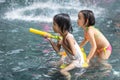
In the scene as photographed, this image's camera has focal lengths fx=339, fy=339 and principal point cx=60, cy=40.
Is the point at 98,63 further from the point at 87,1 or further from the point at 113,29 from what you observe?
the point at 87,1

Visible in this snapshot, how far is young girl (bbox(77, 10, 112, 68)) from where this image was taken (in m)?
6.40

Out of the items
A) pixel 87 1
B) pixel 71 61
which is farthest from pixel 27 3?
pixel 71 61

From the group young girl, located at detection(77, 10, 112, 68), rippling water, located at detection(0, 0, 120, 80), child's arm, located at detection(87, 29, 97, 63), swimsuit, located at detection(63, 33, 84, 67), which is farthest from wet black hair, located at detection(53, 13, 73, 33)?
rippling water, located at detection(0, 0, 120, 80)

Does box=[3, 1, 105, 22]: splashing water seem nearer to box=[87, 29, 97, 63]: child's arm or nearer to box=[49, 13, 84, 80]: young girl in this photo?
box=[87, 29, 97, 63]: child's arm

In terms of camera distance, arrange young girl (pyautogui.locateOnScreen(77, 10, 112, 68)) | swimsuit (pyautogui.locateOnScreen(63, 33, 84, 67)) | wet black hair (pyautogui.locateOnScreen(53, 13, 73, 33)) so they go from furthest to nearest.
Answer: young girl (pyautogui.locateOnScreen(77, 10, 112, 68)), swimsuit (pyautogui.locateOnScreen(63, 33, 84, 67)), wet black hair (pyautogui.locateOnScreen(53, 13, 73, 33))

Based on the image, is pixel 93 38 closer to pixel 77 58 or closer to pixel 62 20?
pixel 77 58

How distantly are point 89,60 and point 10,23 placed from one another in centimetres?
446

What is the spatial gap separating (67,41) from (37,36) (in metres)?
3.08

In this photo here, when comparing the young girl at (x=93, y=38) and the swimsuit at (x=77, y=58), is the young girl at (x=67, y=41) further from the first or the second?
the young girl at (x=93, y=38)

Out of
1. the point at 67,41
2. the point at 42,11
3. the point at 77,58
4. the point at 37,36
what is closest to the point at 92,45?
the point at 77,58

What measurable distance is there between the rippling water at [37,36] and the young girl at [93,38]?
0.83 feet

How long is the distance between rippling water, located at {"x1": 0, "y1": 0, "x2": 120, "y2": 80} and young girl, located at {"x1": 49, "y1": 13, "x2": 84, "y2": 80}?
9.4 inches

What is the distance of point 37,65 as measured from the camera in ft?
22.3

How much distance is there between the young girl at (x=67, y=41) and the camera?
19.5ft
